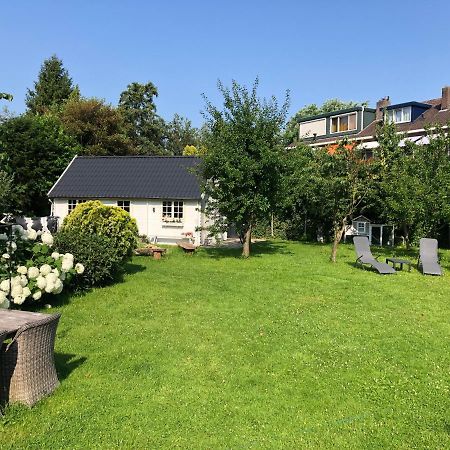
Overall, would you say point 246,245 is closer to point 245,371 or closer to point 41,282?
point 41,282

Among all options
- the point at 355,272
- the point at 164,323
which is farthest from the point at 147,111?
the point at 164,323

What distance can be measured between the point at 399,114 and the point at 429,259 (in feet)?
70.0

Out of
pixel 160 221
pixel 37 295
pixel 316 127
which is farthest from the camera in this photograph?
pixel 316 127

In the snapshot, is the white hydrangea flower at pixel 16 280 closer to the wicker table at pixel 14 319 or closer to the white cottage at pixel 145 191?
the wicker table at pixel 14 319

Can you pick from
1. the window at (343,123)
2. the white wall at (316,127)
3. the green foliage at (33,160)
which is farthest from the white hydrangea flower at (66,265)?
the white wall at (316,127)

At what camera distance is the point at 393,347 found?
6.92 meters

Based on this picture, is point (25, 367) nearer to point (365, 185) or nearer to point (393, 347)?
point (393, 347)

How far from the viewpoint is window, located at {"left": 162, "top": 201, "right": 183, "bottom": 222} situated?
23797 millimetres

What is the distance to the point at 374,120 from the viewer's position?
119 feet

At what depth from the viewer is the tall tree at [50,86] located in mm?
54812

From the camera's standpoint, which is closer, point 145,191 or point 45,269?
point 45,269

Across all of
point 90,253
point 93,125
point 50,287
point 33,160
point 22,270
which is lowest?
point 50,287

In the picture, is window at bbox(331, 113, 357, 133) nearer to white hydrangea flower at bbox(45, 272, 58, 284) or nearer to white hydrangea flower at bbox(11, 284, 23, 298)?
white hydrangea flower at bbox(45, 272, 58, 284)

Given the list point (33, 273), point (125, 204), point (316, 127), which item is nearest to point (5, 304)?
point (33, 273)
